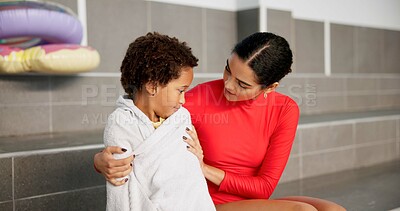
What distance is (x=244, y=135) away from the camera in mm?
1779

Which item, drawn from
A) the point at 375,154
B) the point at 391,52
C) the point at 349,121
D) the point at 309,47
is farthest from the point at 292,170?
the point at 391,52

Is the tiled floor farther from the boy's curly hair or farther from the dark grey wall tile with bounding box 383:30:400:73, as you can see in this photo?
the dark grey wall tile with bounding box 383:30:400:73

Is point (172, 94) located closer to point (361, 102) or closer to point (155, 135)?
point (155, 135)

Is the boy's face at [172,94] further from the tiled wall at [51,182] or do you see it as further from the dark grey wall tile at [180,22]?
the dark grey wall tile at [180,22]

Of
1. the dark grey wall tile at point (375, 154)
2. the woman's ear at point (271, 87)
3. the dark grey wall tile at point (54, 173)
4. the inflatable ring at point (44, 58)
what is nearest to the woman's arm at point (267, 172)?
the woman's ear at point (271, 87)

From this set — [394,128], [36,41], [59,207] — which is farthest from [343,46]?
[59,207]

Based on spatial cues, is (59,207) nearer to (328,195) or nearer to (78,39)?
(78,39)

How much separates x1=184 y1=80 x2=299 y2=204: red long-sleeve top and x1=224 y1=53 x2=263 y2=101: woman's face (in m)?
0.10

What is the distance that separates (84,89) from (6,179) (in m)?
1.61

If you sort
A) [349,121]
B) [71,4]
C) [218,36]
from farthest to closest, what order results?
[218,36], [349,121], [71,4]

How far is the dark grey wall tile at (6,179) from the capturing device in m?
2.23

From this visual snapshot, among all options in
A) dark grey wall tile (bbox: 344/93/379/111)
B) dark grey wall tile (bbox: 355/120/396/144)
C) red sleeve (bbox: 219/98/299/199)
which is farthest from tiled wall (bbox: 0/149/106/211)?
dark grey wall tile (bbox: 344/93/379/111)

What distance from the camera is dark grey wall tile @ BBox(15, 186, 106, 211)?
7.55ft

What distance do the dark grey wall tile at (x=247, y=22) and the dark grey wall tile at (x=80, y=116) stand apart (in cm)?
179
